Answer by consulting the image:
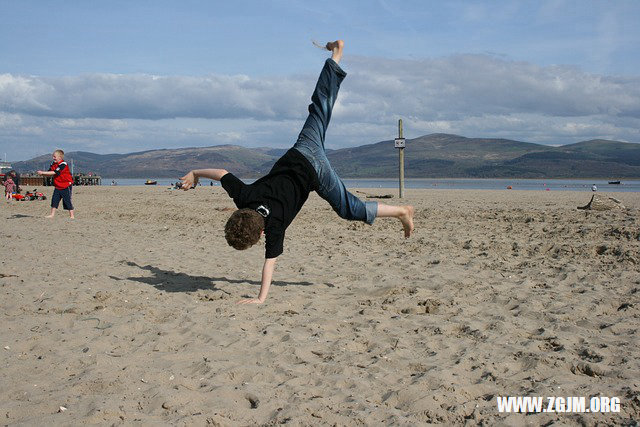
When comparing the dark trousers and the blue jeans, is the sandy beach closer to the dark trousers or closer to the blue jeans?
the blue jeans

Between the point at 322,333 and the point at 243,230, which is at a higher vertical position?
the point at 243,230

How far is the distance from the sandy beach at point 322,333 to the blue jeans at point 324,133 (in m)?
1.03

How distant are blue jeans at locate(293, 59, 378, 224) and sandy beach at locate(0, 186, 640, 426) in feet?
3.38

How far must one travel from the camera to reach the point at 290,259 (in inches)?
375

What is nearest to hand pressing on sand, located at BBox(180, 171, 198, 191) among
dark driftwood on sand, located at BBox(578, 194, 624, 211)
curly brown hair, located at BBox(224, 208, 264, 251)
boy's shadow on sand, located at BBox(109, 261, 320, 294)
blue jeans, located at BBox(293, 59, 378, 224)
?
curly brown hair, located at BBox(224, 208, 264, 251)

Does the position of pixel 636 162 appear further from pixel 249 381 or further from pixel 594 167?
pixel 249 381

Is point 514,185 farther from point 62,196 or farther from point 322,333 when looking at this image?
point 322,333

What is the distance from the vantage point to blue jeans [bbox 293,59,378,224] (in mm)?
6367

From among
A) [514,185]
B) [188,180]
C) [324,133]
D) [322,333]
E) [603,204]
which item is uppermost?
[324,133]

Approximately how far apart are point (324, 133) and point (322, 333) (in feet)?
7.84

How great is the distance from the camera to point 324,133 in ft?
21.6

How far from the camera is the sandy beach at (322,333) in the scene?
3.73 meters

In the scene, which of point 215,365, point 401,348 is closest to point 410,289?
point 401,348

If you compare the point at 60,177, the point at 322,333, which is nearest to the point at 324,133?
the point at 322,333
